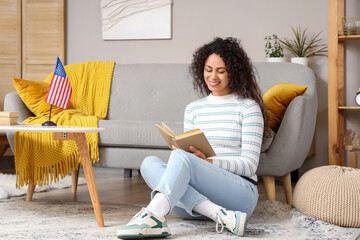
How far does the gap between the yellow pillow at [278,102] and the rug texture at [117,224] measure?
432 millimetres

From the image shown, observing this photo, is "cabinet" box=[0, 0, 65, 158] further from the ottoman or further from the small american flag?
the ottoman

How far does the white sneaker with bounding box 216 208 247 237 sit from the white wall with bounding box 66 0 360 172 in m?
2.23

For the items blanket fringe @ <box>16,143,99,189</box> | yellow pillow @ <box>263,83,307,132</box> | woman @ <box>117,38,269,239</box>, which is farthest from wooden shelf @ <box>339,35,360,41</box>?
blanket fringe @ <box>16,143,99,189</box>

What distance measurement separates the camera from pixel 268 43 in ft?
13.9

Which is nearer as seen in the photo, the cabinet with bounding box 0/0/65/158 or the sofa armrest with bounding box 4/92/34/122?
the sofa armrest with bounding box 4/92/34/122

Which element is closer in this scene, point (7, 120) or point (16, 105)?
point (7, 120)

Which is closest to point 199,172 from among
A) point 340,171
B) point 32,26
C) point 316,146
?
point 340,171

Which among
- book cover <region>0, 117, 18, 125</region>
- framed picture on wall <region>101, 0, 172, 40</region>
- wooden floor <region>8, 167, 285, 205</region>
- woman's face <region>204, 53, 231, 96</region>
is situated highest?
framed picture on wall <region>101, 0, 172, 40</region>

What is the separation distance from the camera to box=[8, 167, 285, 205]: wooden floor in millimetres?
3080

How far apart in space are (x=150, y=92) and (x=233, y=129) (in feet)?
5.56

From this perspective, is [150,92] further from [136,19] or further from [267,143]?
[267,143]

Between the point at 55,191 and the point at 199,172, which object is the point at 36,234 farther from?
the point at 55,191

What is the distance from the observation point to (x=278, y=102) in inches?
110

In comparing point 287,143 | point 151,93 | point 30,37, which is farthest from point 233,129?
point 30,37
